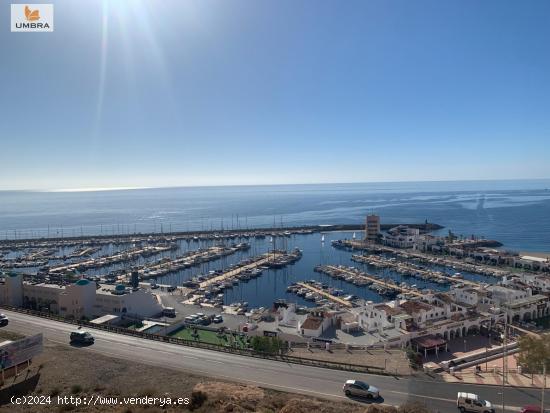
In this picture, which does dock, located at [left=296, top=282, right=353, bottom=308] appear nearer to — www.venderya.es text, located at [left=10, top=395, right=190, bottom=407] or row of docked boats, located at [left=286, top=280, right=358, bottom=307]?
row of docked boats, located at [left=286, top=280, right=358, bottom=307]

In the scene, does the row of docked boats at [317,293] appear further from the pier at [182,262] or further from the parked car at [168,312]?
the pier at [182,262]

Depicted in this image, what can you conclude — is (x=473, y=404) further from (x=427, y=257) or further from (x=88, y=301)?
(x=427, y=257)

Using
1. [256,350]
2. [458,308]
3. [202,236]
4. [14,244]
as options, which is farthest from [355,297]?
[14,244]

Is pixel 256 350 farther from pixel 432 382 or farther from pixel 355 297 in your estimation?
pixel 355 297

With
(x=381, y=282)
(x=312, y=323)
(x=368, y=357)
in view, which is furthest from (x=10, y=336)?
(x=381, y=282)

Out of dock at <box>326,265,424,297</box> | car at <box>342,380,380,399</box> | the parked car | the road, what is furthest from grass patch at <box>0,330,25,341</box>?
dock at <box>326,265,424,297</box>
